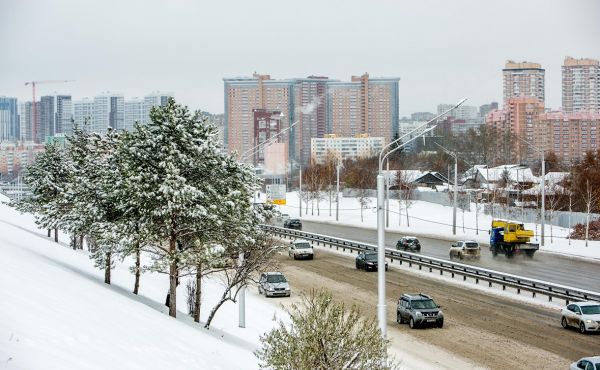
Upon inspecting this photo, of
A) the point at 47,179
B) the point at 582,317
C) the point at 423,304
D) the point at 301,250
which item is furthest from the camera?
the point at 301,250

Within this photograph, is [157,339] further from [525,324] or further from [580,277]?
[580,277]

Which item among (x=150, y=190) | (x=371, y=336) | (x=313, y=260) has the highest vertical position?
(x=150, y=190)

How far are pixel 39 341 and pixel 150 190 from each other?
10.5 meters

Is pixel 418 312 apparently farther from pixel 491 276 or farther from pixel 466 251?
pixel 466 251

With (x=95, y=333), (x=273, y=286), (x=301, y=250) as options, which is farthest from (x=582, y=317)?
(x=301, y=250)

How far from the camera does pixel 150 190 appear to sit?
24562 millimetres

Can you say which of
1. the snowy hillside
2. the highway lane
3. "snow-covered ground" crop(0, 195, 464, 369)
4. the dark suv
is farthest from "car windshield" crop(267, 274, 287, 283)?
the highway lane

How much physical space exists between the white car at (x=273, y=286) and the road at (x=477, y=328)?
126cm

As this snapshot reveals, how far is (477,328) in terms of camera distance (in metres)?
29.7

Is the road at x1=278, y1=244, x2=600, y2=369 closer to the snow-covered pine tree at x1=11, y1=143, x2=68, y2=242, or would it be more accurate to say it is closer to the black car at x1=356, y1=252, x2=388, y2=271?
the black car at x1=356, y1=252, x2=388, y2=271

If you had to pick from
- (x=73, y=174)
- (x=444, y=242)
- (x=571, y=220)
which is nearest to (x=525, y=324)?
(x=73, y=174)

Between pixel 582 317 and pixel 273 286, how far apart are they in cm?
1627

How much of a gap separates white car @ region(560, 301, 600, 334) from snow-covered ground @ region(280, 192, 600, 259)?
2478 cm

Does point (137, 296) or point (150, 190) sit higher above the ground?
point (150, 190)
